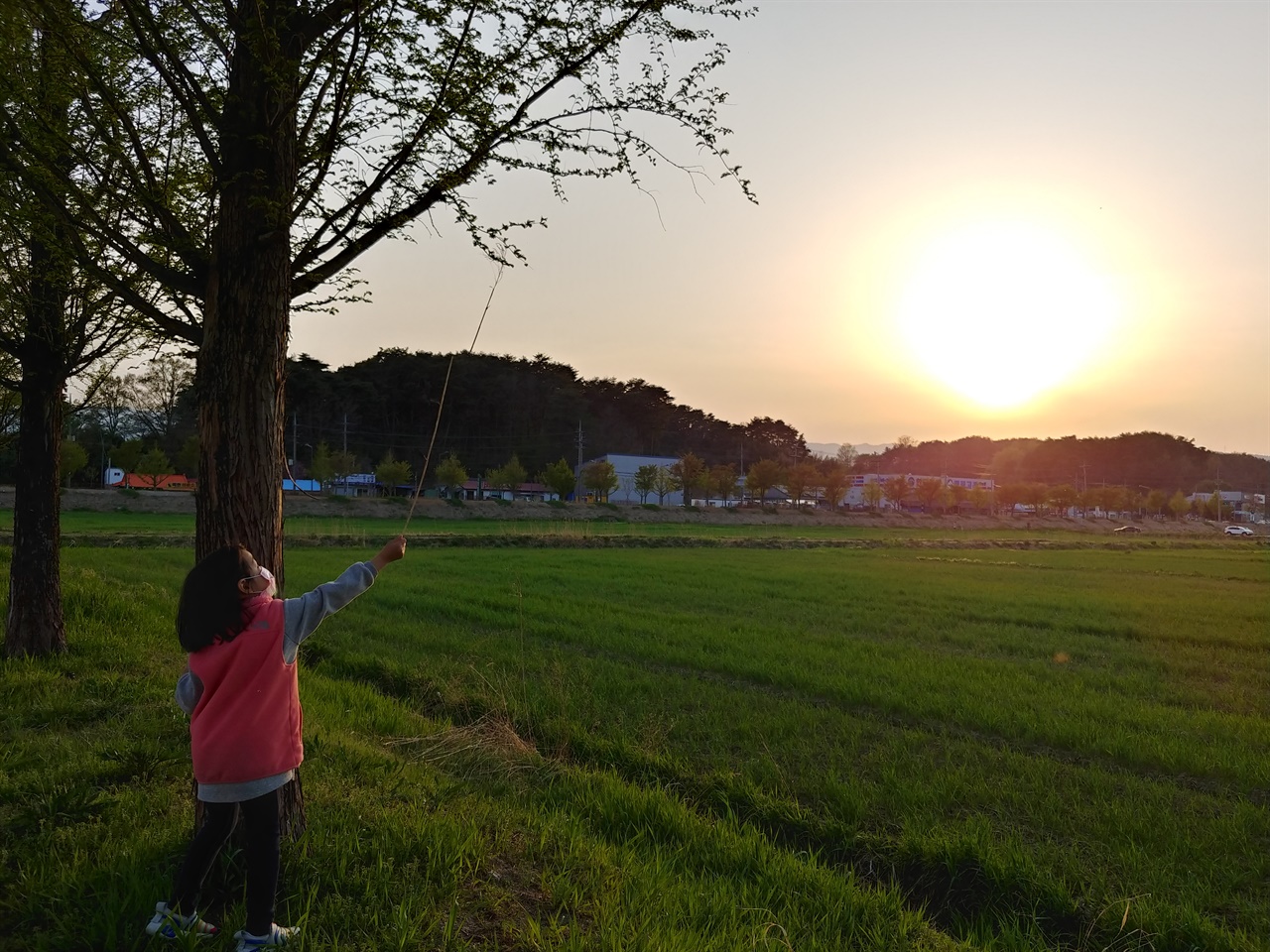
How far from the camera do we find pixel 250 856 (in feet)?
10.1

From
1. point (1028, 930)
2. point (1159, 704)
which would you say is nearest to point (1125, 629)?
point (1159, 704)

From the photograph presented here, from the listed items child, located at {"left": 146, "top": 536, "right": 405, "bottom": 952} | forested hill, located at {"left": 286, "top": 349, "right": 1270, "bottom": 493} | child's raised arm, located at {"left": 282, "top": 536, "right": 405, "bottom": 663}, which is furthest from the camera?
forested hill, located at {"left": 286, "top": 349, "right": 1270, "bottom": 493}

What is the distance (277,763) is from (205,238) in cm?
388

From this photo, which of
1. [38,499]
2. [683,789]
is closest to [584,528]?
[38,499]

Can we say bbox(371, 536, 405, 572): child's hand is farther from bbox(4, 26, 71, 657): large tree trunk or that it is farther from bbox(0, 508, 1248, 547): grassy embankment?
bbox(0, 508, 1248, 547): grassy embankment

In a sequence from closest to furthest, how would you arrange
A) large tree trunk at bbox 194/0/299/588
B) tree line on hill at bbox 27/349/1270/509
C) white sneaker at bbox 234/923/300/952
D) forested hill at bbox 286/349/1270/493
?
1. white sneaker at bbox 234/923/300/952
2. large tree trunk at bbox 194/0/299/588
3. tree line on hill at bbox 27/349/1270/509
4. forested hill at bbox 286/349/1270/493

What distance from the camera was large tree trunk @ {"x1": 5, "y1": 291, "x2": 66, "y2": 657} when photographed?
7691mm

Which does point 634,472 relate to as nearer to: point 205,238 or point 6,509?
point 6,509

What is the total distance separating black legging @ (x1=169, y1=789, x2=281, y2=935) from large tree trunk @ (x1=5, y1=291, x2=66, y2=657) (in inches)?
239

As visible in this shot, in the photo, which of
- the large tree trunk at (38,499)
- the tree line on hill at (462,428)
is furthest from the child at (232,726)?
the tree line on hill at (462,428)

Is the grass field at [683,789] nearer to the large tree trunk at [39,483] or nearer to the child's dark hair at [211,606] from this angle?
the large tree trunk at [39,483]

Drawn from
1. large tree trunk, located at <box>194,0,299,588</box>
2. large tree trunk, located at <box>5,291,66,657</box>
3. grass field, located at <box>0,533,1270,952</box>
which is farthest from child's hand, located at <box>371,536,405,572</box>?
large tree trunk, located at <box>5,291,66,657</box>

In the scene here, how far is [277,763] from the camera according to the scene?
316 cm

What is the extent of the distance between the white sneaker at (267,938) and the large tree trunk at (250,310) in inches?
64.2
